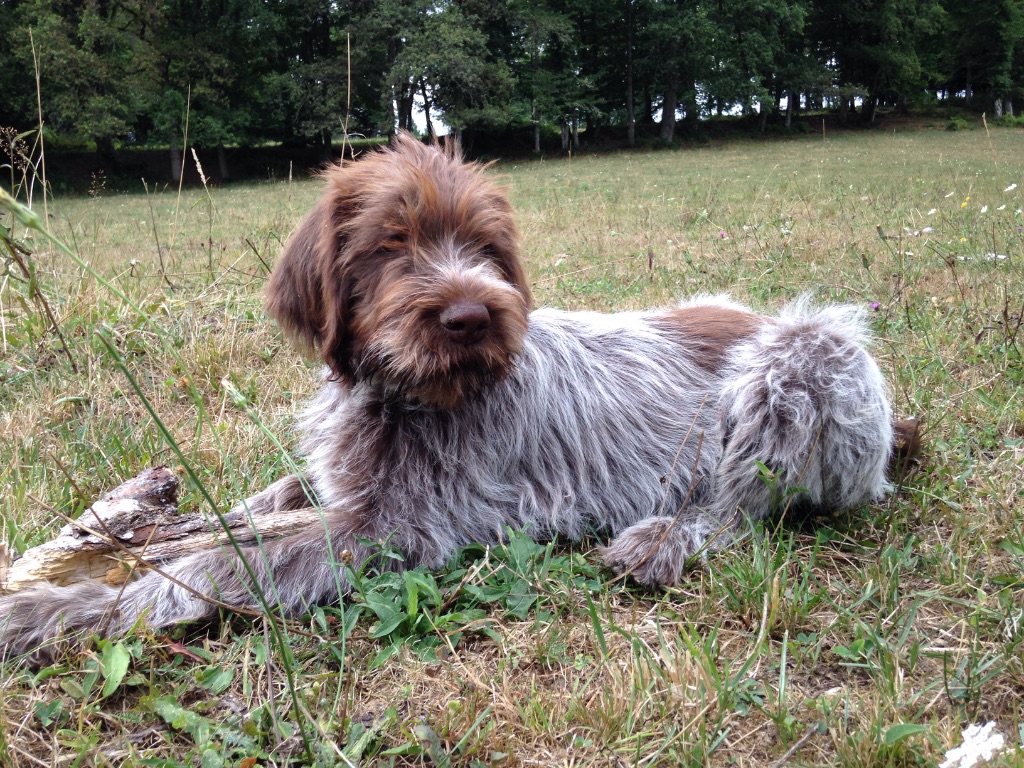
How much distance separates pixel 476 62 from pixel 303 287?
34.7m

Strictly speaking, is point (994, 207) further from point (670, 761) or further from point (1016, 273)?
point (670, 761)

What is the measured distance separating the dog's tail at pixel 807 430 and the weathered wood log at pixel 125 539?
82.5 inches

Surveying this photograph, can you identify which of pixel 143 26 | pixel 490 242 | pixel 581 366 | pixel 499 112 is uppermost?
pixel 143 26

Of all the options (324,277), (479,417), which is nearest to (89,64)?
(324,277)

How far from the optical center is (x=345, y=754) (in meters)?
2.00

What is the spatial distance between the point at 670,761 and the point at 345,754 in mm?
889

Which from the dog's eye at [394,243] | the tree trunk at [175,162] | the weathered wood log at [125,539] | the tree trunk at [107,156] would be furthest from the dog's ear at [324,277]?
the tree trunk at [107,156]

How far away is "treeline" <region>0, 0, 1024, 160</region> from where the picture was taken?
32.4 metres

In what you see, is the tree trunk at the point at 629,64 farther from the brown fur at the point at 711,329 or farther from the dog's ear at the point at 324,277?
the dog's ear at the point at 324,277

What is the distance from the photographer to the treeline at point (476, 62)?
106ft

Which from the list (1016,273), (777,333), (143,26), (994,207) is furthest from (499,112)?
(777,333)

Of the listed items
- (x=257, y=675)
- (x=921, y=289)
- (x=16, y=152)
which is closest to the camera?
(x=257, y=675)

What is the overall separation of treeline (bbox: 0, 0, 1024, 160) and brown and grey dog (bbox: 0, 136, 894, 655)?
25728 millimetres

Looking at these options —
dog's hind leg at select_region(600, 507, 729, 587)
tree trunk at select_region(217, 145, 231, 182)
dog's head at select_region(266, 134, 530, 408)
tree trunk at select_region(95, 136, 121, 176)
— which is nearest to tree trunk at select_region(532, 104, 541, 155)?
tree trunk at select_region(217, 145, 231, 182)
